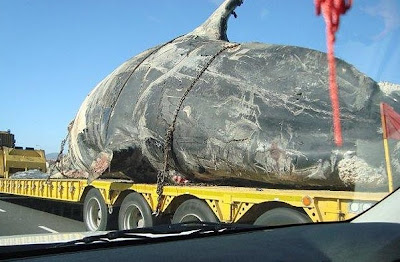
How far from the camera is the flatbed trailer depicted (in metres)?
4.86

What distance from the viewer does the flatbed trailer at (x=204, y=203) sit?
486 cm

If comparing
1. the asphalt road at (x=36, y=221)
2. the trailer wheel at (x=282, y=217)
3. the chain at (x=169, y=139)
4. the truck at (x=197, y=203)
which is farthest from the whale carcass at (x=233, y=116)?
the asphalt road at (x=36, y=221)

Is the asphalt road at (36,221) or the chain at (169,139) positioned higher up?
the chain at (169,139)

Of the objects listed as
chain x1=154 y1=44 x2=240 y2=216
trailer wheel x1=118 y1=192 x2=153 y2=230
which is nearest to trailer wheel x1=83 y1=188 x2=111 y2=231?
trailer wheel x1=118 y1=192 x2=153 y2=230

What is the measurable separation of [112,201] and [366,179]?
5255 millimetres

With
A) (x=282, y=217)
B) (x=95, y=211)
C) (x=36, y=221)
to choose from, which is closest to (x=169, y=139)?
(x=282, y=217)

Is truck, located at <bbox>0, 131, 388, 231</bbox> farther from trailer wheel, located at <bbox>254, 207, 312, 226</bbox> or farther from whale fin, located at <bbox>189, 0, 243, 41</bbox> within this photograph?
whale fin, located at <bbox>189, 0, 243, 41</bbox>

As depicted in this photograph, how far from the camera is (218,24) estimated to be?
25.7 ft

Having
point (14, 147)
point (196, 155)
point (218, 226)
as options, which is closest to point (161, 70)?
point (196, 155)

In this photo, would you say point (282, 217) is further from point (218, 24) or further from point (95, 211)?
point (95, 211)

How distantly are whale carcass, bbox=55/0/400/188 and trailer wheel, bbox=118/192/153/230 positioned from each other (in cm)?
39

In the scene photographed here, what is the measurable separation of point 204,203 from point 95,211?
3.56 meters

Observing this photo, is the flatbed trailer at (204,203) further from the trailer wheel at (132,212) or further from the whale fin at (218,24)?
the whale fin at (218,24)

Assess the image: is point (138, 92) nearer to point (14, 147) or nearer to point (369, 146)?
point (369, 146)
